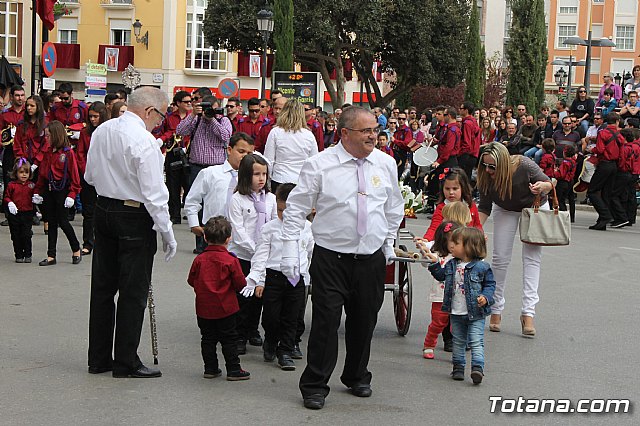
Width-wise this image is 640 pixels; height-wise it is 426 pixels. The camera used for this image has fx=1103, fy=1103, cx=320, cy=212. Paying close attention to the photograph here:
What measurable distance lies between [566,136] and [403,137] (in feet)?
11.7

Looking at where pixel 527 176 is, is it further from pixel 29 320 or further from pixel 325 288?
pixel 29 320

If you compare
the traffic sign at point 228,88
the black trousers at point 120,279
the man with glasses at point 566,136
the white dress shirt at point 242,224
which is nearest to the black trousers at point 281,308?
the white dress shirt at point 242,224

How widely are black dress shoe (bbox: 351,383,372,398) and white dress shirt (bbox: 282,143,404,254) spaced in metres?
0.92

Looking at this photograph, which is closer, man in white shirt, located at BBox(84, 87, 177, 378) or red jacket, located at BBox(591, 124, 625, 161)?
man in white shirt, located at BBox(84, 87, 177, 378)

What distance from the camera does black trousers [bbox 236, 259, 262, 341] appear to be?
8.57 m

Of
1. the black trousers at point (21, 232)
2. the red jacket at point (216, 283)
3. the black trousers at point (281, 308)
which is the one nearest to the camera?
the red jacket at point (216, 283)

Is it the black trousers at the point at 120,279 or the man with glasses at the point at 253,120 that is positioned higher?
the man with glasses at the point at 253,120

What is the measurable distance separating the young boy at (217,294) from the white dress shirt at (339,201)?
1.84 ft

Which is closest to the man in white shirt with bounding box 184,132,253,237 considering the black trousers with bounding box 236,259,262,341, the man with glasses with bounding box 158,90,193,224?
the black trousers with bounding box 236,259,262,341

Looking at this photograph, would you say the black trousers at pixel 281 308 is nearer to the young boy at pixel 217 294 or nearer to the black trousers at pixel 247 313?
the black trousers at pixel 247 313

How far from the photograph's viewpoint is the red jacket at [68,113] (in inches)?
679

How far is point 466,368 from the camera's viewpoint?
839cm

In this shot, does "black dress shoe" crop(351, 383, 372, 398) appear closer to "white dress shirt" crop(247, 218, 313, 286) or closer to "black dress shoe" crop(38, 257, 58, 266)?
"white dress shirt" crop(247, 218, 313, 286)

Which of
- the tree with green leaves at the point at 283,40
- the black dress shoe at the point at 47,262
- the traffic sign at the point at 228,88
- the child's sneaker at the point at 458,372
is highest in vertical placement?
the tree with green leaves at the point at 283,40
